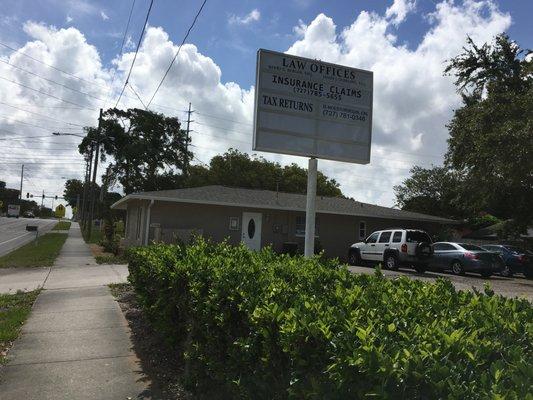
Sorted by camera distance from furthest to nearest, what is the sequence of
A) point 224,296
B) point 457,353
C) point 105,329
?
point 105,329 < point 224,296 < point 457,353

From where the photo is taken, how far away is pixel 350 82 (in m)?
9.95

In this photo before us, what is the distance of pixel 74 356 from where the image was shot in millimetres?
6469

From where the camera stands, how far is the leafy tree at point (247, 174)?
56844 mm

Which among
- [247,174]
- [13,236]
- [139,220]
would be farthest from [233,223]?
[247,174]

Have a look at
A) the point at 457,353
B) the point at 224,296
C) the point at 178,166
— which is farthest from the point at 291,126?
the point at 178,166

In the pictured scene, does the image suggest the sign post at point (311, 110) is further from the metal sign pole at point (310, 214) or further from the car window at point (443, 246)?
the car window at point (443, 246)

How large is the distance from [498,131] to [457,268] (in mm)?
6225

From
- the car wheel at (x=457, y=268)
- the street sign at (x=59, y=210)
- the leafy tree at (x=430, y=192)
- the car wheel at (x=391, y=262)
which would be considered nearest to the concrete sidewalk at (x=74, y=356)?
the car wheel at (x=391, y=262)

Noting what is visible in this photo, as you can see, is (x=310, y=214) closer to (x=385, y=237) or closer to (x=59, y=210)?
(x=385, y=237)

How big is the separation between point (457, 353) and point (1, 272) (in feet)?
58.9

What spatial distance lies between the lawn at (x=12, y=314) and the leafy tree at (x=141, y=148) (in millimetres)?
40678

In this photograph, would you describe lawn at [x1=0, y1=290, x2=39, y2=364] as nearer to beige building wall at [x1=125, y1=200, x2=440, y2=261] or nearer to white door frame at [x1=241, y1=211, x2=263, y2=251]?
beige building wall at [x1=125, y1=200, x2=440, y2=261]

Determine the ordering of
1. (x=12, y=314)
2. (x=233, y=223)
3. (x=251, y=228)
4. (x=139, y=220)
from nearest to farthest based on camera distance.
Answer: (x=12, y=314)
(x=233, y=223)
(x=251, y=228)
(x=139, y=220)

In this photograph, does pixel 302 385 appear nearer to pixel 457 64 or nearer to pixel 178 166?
pixel 457 64
